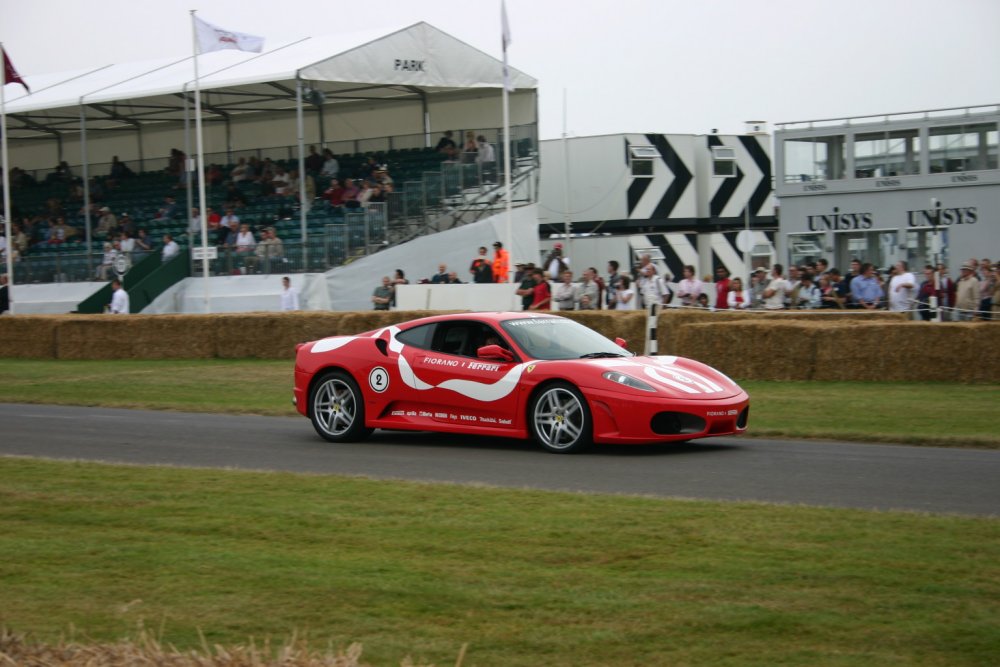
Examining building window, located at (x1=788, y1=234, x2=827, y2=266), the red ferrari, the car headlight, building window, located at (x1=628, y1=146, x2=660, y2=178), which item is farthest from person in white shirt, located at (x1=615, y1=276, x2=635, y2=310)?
building window, located at (x1=628, y1=146, x2=660, y2=178)

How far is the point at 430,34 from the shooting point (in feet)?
106

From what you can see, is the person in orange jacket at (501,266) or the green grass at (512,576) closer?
the green grass at (512,576)

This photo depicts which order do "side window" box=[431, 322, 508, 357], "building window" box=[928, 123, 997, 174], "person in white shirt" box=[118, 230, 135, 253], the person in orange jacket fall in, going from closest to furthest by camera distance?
"side window" box=[431, 322, 508, 357] → the person in orange jacket → "building window" box=[928, 123, 997, 174] → "person in white shirt" box=[118, 230, 135, 253]

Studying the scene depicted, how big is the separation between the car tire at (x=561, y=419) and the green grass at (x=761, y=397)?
234cm

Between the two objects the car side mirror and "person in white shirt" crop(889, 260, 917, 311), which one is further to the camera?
"person in white shirt" crop(889, 260, 917, 311)

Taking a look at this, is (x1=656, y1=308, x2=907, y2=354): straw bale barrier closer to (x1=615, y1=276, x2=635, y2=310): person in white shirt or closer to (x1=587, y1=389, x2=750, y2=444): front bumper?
(x1=615, y1=276, x2=635, y2=310): person in white shirt

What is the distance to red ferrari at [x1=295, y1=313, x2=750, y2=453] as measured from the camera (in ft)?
34.5

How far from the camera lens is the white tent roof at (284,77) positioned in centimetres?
3083

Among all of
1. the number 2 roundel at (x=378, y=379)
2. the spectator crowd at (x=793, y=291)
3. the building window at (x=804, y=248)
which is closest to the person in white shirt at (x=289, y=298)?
the spectator crowd at (x=793, y=291)

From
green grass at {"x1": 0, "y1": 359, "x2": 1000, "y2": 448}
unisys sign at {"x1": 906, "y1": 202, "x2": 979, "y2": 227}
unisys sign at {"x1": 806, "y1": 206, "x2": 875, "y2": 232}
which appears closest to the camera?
green grass at {"x1": 0, "y1": 359, "x2": 1000, "y2": 448}

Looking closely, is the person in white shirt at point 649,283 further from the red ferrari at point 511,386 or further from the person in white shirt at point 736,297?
the red ferrari at point 511,386

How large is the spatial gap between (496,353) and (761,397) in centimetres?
511

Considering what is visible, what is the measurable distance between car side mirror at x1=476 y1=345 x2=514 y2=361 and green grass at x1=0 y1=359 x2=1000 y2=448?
2709 millimetres

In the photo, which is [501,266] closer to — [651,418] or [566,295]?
[566,295]
